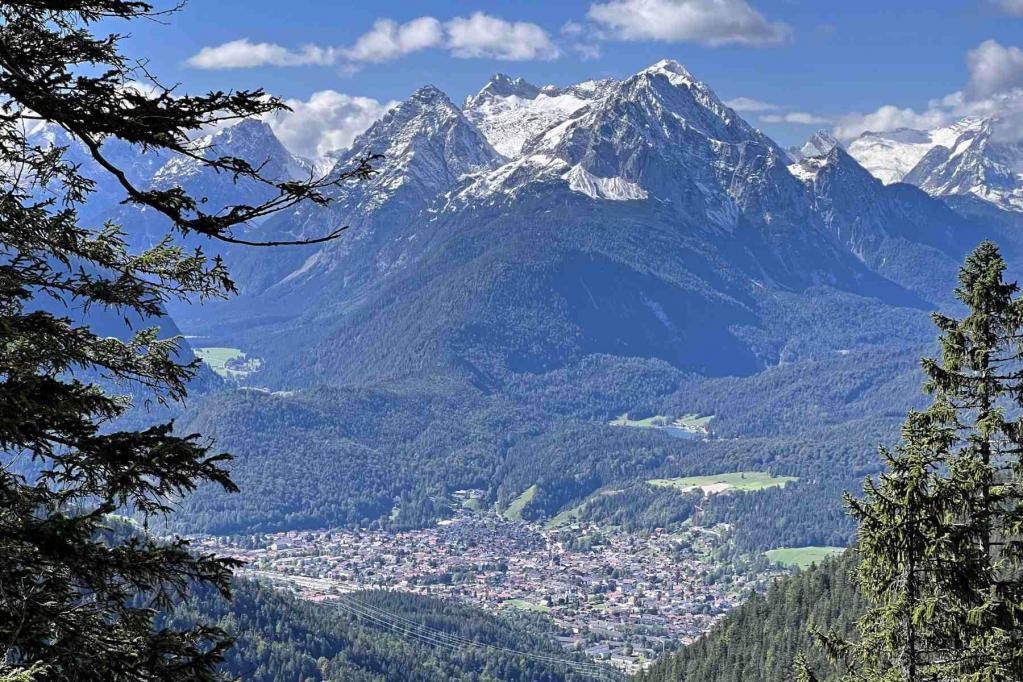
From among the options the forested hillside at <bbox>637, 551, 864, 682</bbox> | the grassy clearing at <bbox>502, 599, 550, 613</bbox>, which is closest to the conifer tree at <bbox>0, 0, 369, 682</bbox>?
the forested hillside at <bbox>637, 551, 864, 682</bbox>

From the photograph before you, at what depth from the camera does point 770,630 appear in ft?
322

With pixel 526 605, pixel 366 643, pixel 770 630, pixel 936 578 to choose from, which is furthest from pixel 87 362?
pixel 526 605

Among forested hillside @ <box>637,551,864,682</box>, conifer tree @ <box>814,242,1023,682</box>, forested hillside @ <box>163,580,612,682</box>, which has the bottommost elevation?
forested hillside @ <box>163,580,612,682</box>

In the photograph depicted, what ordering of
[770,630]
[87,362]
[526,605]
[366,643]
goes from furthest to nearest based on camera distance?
[526,605] < [366,643] < [770,630] < [87,362]

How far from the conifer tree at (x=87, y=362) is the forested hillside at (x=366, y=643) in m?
110

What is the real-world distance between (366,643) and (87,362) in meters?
137

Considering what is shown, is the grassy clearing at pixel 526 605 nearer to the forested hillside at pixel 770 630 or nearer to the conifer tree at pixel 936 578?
the forested hillside at pixel 770 630

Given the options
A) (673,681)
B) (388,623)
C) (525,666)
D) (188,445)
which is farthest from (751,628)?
(188,445)

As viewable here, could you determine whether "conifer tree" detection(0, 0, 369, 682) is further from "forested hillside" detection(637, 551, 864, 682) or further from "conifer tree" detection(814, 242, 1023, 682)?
"forested hillside" detection(637, 551, 864, 682)

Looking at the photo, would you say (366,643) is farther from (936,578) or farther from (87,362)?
(87,362)

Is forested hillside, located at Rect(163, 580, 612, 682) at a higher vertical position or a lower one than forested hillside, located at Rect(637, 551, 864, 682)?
lower

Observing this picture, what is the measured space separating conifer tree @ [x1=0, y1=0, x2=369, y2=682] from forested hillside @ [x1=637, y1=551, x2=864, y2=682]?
77926 millimetres

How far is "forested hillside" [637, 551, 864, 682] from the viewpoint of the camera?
89.7m

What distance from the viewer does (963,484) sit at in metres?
16.5
